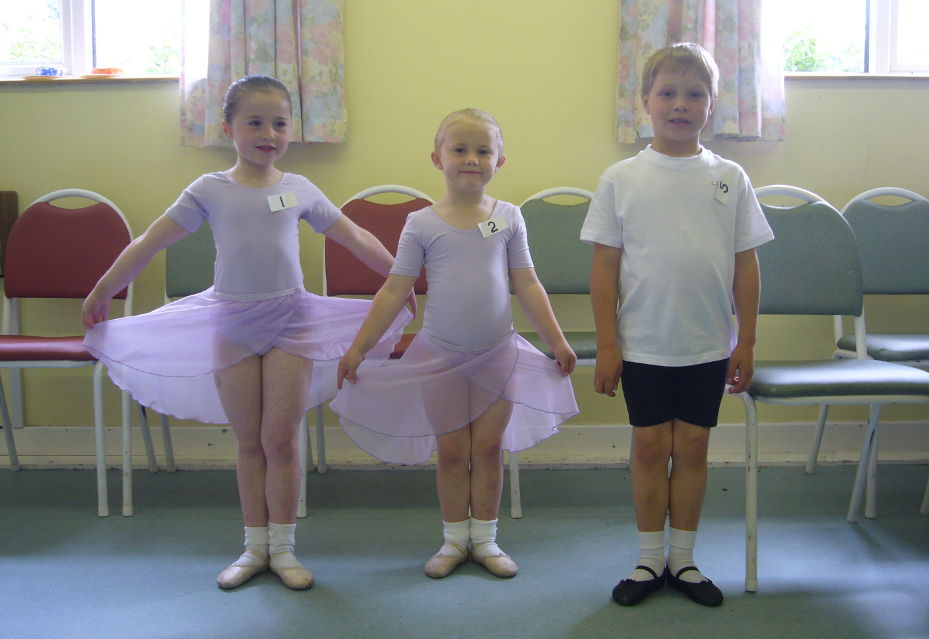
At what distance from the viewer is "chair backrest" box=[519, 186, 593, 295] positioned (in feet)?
8.91

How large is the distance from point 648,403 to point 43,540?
1.65 metres

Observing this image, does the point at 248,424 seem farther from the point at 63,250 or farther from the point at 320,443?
the point at 63,250

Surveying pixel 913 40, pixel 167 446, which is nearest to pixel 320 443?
pixel 167 446

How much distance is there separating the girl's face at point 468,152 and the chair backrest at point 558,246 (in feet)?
2.89

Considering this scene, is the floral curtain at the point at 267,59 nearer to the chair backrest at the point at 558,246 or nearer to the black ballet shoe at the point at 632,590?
the chair backrest at the point at 558,246

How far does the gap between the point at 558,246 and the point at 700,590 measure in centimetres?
129

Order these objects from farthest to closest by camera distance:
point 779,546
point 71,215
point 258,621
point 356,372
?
point 71,215, point 779,546, point 356,372, point 258,621

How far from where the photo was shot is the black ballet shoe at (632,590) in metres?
1.75

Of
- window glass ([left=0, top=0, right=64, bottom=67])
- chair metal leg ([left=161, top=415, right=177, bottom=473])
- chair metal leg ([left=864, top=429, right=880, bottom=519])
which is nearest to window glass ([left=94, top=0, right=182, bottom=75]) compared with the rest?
window glass ([left=0, top=0, right=64, bottom=67])

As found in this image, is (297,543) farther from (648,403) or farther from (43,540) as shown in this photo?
(648,403)

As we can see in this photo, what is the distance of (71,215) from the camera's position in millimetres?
2771

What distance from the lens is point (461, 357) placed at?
188cm

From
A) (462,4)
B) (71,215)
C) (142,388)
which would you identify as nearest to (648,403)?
(142,388)

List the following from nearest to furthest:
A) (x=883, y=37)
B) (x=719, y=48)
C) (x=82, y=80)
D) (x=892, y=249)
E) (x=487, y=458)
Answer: (x=487, y=458) < (x=892, y=249) < (x=719, y=48) < (x=82, y=80) < (x=883, y=37)
